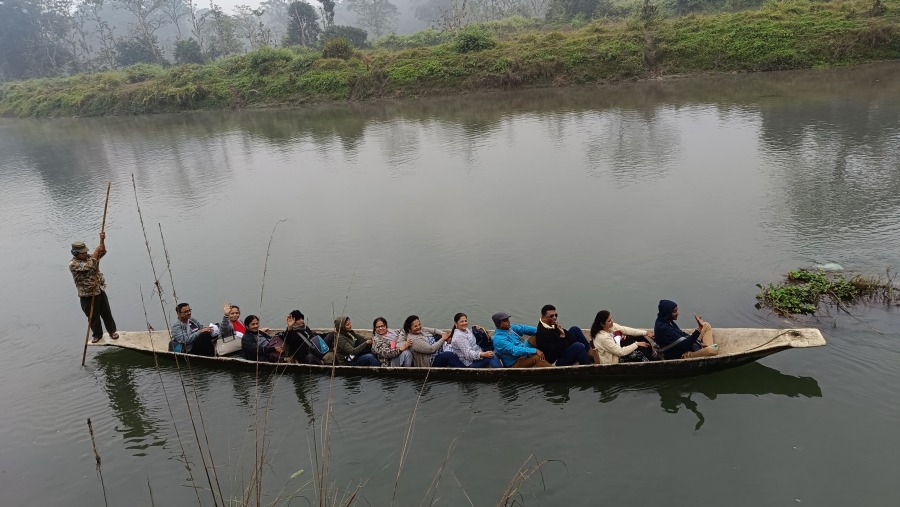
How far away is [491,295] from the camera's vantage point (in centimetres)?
817

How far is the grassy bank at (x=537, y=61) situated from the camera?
24.4 m

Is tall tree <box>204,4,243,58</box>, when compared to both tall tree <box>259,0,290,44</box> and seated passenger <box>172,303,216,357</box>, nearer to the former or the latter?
tall tree <box>259,0,290,44</box>

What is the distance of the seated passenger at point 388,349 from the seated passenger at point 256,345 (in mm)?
1094

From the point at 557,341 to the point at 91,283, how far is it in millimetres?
5710

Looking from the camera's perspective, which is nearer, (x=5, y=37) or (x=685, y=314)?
(x=685, y=314)

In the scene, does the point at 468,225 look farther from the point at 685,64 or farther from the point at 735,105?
the point at 685,64

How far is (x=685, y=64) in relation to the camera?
2617 cm

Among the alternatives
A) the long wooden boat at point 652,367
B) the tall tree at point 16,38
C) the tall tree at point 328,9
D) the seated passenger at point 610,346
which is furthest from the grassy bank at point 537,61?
the tall tree at point 16,38

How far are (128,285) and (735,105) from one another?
59.1 ft

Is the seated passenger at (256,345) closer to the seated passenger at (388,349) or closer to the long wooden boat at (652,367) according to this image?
the long wooden boat at (652,367)

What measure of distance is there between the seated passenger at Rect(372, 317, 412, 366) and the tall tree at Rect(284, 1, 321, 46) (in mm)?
44790

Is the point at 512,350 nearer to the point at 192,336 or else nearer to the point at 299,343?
the point at 299,343

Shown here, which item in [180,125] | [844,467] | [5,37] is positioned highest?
[5,37]

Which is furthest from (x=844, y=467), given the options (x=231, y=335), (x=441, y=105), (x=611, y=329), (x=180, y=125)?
(x=180, y=125)
